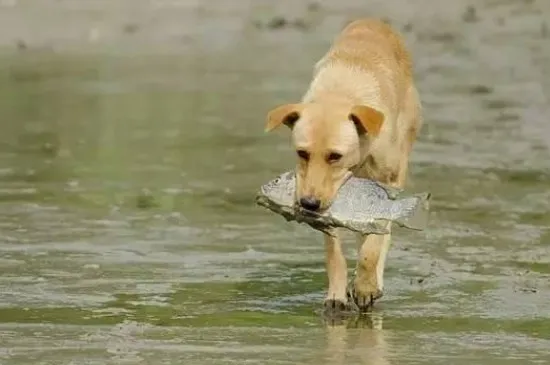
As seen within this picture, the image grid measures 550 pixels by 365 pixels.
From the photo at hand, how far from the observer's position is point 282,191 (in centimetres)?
729

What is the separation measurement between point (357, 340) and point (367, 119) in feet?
3.72

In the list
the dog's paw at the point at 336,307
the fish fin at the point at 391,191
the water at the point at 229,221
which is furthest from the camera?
the dog's paw at the point at 336,307

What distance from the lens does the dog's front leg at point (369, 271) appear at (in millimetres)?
7562

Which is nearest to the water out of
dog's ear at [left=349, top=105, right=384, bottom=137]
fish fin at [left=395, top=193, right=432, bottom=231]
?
fish fin at [left=395, top=193, right=432, bottom=231]

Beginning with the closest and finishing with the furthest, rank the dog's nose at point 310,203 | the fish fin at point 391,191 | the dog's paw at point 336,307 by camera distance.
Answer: the dog's nose at point 310,203 < the fish fin at point 391,191 < the dog's paw at point 336,307

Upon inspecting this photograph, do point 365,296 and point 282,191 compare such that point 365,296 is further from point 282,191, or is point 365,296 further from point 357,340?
point 357,340

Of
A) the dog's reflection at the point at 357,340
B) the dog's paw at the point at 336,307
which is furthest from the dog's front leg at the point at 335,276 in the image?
the dog's reflection at the point at 357,340

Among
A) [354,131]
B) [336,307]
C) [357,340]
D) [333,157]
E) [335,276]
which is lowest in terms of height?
[357,340]

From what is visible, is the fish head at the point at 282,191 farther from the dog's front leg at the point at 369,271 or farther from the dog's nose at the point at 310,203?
the dog's front leg at the point at 369,271

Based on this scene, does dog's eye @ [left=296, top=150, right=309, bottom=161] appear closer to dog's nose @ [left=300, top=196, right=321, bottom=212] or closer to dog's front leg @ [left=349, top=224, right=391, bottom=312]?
dog's nose @ [left=300, top=196, right=321, bottom=212]

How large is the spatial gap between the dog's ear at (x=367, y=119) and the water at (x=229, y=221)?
2.74ft

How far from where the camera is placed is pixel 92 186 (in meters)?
10.9

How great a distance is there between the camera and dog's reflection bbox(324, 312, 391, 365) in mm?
6223

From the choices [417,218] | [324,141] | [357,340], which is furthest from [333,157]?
[357,340]
